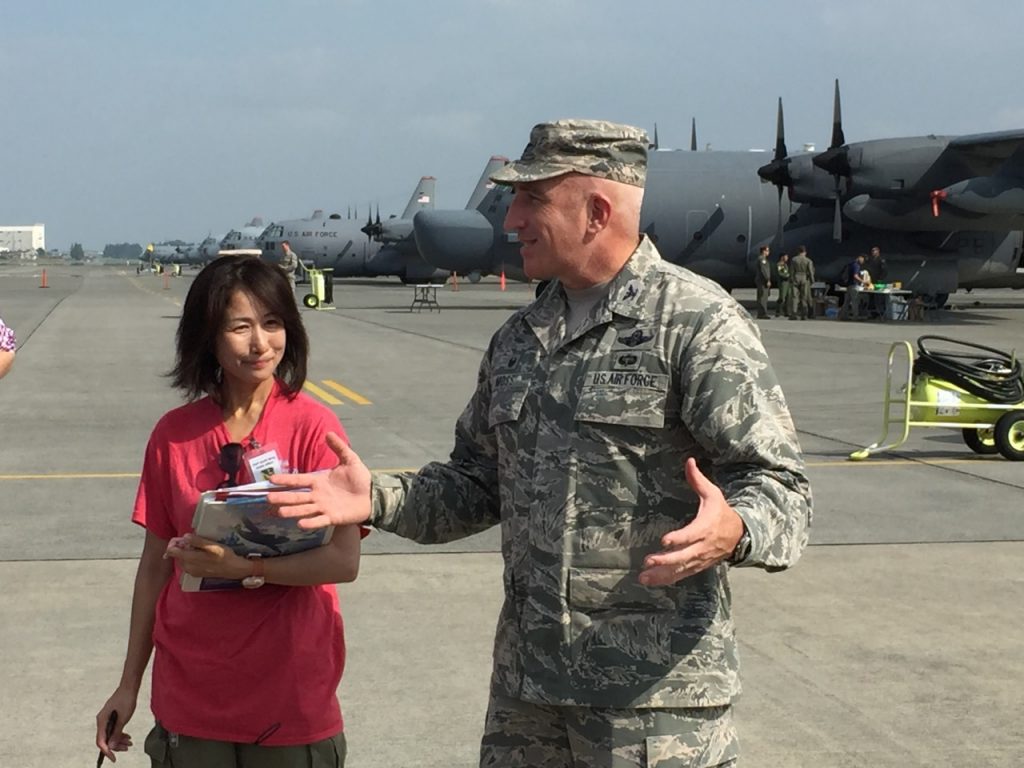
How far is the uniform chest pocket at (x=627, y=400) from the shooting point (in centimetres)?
276

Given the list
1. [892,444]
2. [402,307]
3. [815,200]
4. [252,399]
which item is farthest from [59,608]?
[402,307]

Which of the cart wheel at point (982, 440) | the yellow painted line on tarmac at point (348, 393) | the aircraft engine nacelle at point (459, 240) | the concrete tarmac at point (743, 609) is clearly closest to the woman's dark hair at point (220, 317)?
the concrete tarmac at point (743, 609)

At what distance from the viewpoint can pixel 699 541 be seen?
2459mm

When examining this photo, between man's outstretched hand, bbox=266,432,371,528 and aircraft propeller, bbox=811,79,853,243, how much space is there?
30.5 metres

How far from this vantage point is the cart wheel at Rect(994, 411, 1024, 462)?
1163 centimetres

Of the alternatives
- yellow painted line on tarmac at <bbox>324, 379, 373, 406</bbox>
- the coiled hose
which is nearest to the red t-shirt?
the coiled hose

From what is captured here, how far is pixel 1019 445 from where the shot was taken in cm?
1173

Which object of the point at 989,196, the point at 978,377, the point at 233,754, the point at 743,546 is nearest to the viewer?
the point at 743,546

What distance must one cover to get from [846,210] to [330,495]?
103ft

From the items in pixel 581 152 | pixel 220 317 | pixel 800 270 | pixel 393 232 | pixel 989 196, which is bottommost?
pixel 800 270

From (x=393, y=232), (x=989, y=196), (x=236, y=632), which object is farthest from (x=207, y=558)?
(x=393, y=232)

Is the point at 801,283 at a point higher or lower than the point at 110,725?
higher

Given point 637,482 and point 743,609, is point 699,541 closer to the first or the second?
point 637,482

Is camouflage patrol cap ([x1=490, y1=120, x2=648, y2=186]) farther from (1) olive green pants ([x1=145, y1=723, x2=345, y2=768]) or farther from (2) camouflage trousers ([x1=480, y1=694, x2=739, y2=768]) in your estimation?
(1) olive green pants ([x1=145, y1=723, x2=345, y2=768])
